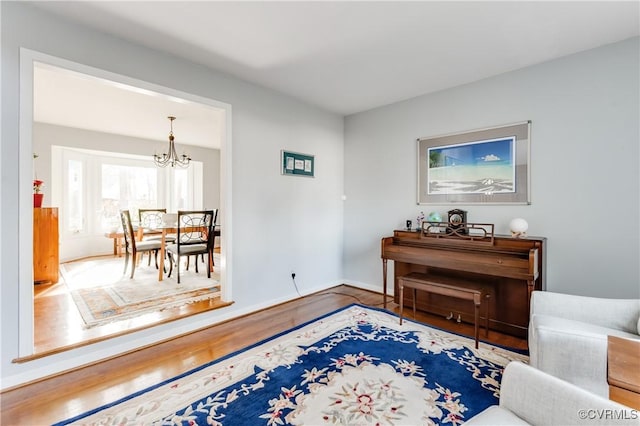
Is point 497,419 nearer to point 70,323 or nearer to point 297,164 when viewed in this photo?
point 297,164

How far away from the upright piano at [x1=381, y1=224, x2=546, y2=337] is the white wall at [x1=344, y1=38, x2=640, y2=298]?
0.96ft

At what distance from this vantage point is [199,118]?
4688 millimetres

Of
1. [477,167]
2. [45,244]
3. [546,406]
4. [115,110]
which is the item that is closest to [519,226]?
[477,167]

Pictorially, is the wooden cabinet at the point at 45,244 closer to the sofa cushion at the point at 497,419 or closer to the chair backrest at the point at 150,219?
the chair backrest at the point at 150,219

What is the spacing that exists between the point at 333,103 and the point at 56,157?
5.24m

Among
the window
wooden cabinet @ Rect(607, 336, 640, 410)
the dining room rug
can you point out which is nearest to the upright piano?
wooden cabinet @ Rect(607, 336, 640, 410)

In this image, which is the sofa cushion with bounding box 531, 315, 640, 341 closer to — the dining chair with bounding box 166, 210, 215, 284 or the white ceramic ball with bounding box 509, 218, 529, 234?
the white ceramic ball with bounding box 509, 218, 529, 234

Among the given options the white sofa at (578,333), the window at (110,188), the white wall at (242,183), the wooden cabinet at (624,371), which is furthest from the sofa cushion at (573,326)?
the window at (110,188)

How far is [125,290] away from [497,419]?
417 cm

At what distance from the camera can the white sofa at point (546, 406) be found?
0.91 m

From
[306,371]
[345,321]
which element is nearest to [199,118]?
[345,321]

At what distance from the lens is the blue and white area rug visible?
167 centimetres

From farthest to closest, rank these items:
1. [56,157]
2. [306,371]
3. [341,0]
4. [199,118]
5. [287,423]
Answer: [56,157], [199,118], [306,371], [341,0], [287,423]

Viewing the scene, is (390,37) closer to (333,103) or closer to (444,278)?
(333,103)
